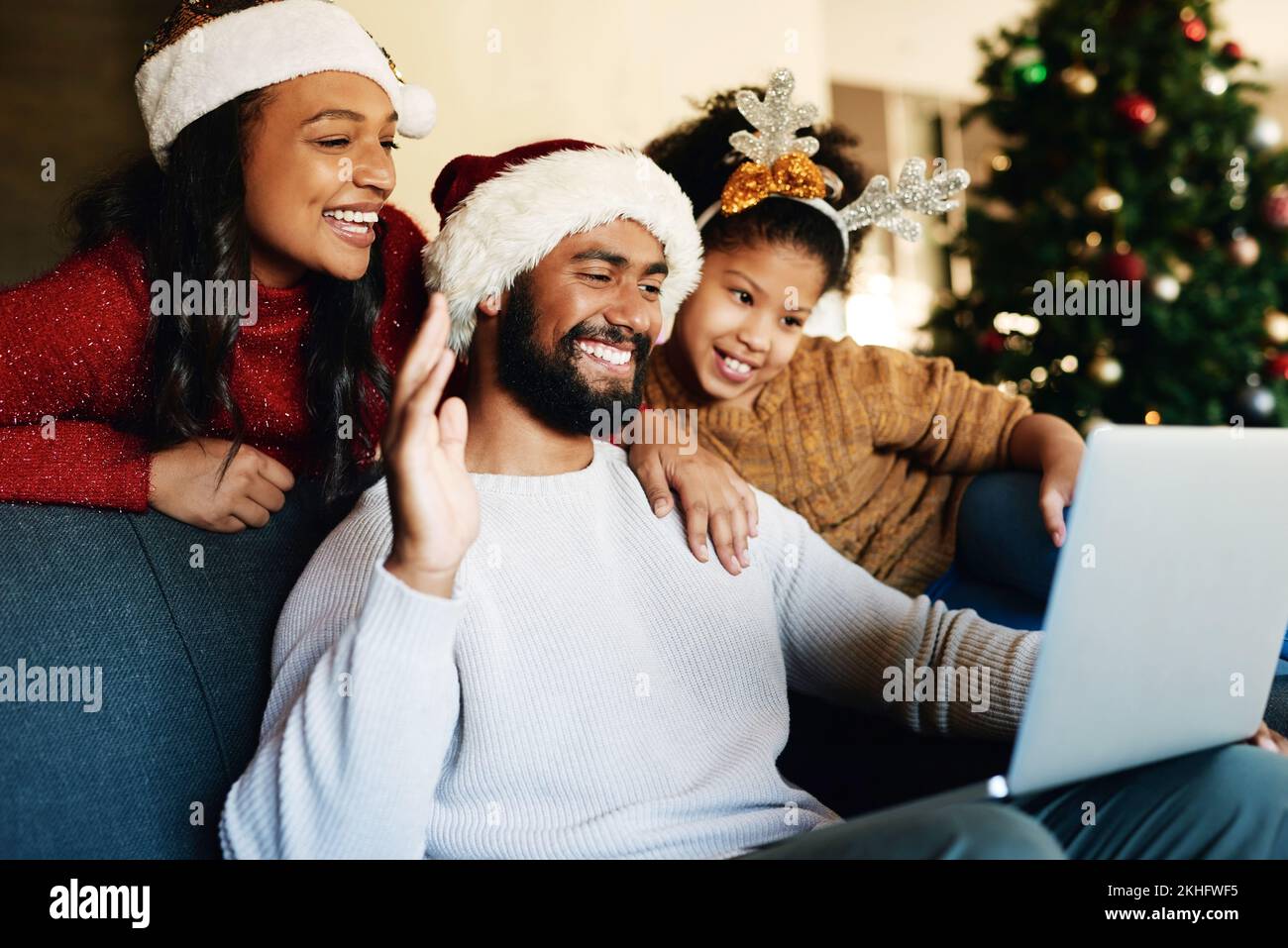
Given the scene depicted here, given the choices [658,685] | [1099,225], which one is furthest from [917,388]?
[1099,225]

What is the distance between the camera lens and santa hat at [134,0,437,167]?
5.23 ft

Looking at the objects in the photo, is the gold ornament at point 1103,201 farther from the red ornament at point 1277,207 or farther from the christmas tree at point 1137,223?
the red ornament at point 1277,207

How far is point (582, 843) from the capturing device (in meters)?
1.27

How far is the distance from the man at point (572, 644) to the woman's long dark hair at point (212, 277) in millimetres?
161

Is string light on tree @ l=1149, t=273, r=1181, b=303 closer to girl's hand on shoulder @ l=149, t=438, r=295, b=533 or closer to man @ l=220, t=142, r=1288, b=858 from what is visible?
man @ l=220, t=142, r=1288, b=858

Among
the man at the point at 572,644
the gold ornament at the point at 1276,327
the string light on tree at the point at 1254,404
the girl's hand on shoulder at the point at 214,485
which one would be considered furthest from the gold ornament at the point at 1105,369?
the girl's hand on shoulder at the point at 214,485

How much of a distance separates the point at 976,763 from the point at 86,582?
3.79ft

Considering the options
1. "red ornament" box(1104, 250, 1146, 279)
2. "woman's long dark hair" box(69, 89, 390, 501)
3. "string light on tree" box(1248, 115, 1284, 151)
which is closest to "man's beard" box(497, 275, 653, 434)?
"woman's long dark hair" box(69, 89, 390, 501)

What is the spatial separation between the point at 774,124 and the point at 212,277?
3.31 feet

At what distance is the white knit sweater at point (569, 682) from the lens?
1085 millimetres

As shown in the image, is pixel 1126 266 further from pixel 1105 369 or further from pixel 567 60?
pixel 567 60

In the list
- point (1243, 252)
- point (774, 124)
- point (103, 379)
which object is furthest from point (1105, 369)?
point (103, 379)

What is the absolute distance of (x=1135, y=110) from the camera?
351 cm
